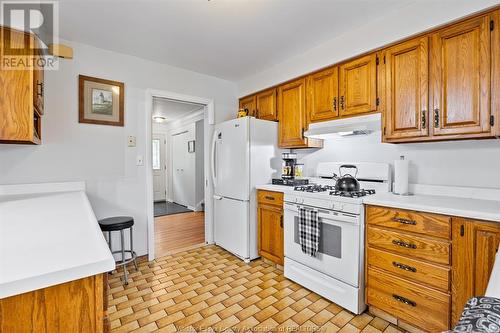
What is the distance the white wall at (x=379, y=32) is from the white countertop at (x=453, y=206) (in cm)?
130

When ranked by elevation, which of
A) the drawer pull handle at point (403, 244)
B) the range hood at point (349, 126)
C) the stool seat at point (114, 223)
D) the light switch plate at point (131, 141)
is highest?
the range hood at point (349, 126)

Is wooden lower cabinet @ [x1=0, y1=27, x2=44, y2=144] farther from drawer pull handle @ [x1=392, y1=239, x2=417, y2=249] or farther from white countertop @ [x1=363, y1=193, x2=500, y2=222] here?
drawer pull handle @ [x1=392, y1=239, x2=417, y2=249]

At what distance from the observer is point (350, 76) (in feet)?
7.65

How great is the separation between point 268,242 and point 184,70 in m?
2.45

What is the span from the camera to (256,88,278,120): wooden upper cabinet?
3.16m

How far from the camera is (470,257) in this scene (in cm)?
144

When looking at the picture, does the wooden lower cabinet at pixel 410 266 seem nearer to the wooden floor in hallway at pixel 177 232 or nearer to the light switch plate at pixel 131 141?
the wooden floor in hallway at pixel 177 232

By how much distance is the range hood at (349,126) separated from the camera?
2133mm

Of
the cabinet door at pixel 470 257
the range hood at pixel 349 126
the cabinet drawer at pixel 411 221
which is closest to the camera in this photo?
the cabinet door at pixel 470 257

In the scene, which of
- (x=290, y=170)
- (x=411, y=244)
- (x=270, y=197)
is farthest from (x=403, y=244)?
(x=290, y=170)

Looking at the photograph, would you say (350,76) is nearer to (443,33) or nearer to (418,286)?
(443,33)

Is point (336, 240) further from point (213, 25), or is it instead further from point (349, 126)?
point (213, 25)

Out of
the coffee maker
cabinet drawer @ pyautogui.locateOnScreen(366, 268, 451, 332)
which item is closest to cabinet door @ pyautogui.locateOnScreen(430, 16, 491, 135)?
cabinet drawer @ pyautogui.locateOnScreen(366, 268, 451, 332)

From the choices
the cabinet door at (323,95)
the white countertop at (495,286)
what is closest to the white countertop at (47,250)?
the white countertop at (495,286)
